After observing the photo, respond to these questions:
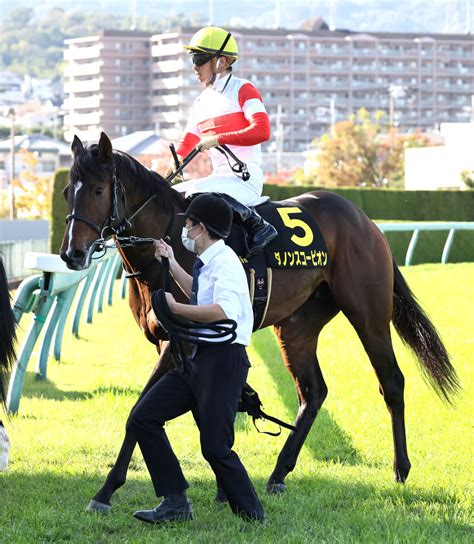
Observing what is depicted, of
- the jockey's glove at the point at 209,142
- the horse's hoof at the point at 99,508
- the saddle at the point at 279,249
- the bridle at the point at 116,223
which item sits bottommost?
the horse's hoof at the point at 99,508

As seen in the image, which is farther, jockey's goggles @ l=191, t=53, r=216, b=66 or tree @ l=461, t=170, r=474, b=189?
tree @ l=461, t=170, r=474, b=189

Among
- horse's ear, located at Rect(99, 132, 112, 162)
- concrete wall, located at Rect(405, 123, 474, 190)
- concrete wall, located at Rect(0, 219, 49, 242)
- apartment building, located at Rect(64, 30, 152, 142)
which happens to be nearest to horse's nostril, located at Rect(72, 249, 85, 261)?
horse's ear, located at Rect(99, 132, 112, 162)

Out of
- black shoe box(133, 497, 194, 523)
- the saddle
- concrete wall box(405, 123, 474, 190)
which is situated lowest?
concrete wall box(405, 123, 474, 190)

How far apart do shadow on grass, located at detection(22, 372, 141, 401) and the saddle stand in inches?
98.7

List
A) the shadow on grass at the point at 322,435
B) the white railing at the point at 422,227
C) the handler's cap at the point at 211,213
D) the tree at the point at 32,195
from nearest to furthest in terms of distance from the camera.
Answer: the handler's cap at the point at 211,213 → the shadow on grass at the point at 322,435 → the white railing at the point at 422,227 → the tree at the point at 32,195

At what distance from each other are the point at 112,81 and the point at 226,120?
162 meters

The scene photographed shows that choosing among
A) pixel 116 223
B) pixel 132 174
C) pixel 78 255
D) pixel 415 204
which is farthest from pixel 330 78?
pixel 78 255

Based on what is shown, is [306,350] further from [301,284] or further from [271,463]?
[271,463]

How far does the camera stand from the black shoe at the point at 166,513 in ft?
15.2

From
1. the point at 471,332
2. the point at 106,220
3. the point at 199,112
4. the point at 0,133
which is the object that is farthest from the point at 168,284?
the point at 0,133

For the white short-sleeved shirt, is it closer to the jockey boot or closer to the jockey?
the jockey boot

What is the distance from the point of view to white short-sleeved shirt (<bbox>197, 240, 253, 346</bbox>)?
4.51 meters

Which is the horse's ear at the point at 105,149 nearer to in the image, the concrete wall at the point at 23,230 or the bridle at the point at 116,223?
the bridle at the point at 116,223

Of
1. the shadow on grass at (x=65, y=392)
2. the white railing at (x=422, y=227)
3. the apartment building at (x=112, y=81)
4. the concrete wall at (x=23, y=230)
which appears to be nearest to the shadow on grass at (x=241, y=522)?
the shadow on grass at (x=65, y=392)
